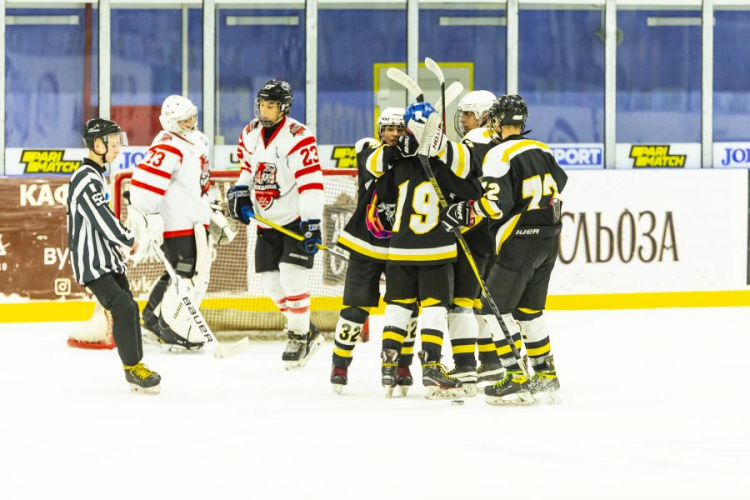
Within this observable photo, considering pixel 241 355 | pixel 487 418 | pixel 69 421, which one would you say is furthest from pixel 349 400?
pixel 241 355

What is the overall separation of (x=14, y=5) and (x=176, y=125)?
253 cm

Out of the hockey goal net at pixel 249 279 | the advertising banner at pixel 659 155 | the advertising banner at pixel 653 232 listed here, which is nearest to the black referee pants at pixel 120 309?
the hockey goal net at pixel 249 279

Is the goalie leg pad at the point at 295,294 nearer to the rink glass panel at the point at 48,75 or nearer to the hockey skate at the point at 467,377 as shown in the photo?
the hockey skate at the point at 467,377

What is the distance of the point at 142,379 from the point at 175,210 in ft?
4.43

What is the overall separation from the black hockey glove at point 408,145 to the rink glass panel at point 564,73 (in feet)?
14.2

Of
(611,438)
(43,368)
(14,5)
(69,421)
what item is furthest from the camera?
(14,5)

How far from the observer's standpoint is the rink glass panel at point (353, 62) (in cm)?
891

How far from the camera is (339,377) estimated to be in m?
5.25

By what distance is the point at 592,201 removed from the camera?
8.43 m

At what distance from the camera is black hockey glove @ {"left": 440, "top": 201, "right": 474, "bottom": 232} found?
15.9ft

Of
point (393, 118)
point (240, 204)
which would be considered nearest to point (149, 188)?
point (240, 204)

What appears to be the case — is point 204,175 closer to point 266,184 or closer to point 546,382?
point 266,184

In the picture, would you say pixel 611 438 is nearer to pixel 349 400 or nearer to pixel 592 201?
pixel 349 400

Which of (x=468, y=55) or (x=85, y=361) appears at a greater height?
(x=468, y=55)
